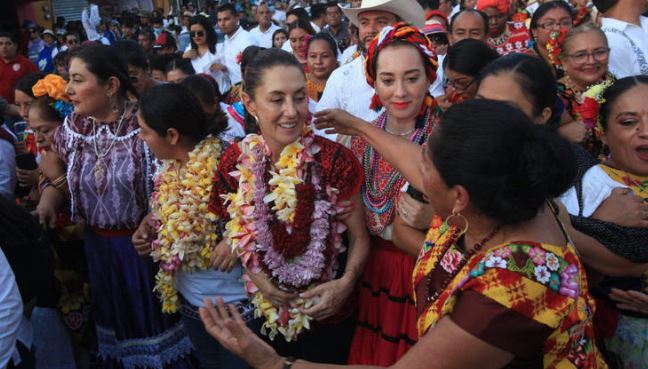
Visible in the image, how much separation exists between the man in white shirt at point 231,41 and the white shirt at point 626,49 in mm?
5235

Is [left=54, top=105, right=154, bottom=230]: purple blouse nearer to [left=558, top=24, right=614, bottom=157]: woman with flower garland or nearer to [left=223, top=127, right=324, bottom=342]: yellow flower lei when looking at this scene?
[left=223, top=127, right=324, bottom=342]: yellow flower lei

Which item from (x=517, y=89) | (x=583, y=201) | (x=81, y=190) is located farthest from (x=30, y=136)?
(x=583, y=201)

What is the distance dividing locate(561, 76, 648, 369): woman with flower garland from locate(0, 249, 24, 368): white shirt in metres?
2.28

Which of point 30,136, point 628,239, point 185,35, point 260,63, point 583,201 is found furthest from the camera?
point 185,35

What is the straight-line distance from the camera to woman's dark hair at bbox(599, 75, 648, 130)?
236 cm

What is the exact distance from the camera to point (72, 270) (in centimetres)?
387

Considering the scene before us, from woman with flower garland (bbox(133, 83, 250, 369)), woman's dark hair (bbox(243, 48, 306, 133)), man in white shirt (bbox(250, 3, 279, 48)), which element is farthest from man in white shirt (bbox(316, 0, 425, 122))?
man in white shirt (bbox(250, 3, 279, 48))

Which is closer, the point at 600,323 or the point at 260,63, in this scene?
the point at 600,323

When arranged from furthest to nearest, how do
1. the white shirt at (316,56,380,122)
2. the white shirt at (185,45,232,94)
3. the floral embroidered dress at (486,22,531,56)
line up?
the white shirt at (185,45,232,94) < the floral embroidered dress at (486,22,531,56) < the white shirt at (316,56,380,122)

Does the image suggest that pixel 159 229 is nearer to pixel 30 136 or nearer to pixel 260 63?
pixel 260 63

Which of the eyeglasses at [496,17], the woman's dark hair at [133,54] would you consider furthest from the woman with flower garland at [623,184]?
the eyeglasses at [496,17]

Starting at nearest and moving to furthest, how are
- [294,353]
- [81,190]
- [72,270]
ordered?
[294,353]
[81,190]
[72,270]

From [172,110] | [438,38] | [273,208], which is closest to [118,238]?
[172,110]

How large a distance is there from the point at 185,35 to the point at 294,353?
37.2 feet
